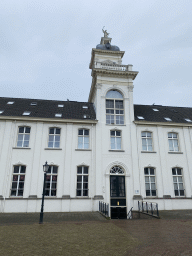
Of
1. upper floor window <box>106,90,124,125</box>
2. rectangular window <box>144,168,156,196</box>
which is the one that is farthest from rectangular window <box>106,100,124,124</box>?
rectangular window <box>144,168,156,196</box>

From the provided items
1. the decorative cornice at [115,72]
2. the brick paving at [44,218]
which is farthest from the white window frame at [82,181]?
the decorative cornice at [115,72]

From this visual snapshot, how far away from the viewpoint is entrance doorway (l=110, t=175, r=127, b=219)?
17.6m

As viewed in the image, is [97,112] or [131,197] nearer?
[131,197]

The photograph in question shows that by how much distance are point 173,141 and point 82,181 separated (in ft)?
35.5

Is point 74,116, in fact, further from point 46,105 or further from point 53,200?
point 53,200

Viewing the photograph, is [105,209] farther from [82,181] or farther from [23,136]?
[23,136]

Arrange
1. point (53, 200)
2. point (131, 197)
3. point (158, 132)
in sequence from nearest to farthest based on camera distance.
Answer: point (53, 200) < point (131, 197) < point (158, 132)

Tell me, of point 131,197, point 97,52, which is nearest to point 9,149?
point 131,197

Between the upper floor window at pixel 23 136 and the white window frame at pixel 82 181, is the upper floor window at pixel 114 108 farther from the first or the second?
the upper floor window at pixel 23 136

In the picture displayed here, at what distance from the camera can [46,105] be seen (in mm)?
22266

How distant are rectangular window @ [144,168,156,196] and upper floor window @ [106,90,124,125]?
5.79 meters

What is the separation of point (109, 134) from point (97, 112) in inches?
108

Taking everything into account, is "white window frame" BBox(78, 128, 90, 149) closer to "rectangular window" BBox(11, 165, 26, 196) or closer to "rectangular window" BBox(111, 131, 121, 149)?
"rectangular window" BBox(111, 131, 121, 149)

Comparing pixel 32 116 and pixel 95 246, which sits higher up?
pixel 32 116
